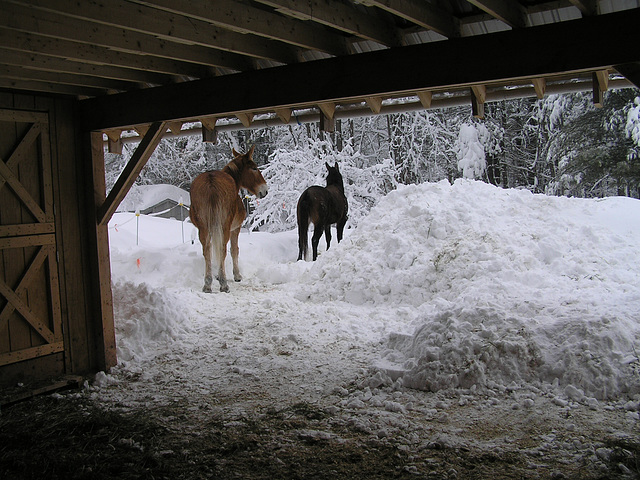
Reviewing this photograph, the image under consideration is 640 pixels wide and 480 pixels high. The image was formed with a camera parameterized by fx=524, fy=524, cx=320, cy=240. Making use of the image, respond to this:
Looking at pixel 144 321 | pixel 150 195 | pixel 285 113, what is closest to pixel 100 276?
pixel 144 321

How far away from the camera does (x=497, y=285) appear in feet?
23.4

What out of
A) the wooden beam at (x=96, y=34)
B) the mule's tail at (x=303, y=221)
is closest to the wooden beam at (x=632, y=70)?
the wooden beam at (x=96, y=34)

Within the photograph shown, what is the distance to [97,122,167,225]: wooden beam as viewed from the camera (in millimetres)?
5293

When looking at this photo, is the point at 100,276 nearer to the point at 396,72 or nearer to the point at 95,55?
the point at 95,55

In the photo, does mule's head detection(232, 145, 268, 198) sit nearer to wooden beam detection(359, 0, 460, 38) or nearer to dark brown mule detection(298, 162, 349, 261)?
dark brown mule detection(298, 162, 349, 261)

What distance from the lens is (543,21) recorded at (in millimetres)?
3641

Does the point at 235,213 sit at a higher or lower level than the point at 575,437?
higher

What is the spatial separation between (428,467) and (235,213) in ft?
24.4

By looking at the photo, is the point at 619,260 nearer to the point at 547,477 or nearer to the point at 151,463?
the point at 547,477

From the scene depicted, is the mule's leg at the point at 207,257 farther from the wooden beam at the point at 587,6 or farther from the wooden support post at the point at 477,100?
the wooden beam at the point at 587,6

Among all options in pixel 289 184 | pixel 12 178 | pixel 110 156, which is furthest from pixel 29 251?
pixel 110 156

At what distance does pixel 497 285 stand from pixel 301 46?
454 centimetres

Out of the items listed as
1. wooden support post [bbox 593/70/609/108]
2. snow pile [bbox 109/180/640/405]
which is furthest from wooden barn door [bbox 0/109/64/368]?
wooden support post [bbox 593/70/609/108]

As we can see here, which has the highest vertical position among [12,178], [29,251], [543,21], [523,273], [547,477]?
[543,21]
